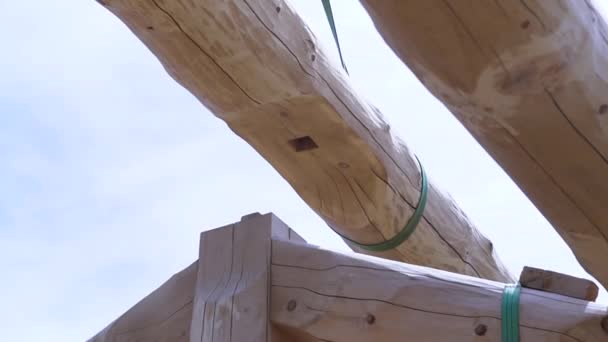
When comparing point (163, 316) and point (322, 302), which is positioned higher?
point (163, 316)

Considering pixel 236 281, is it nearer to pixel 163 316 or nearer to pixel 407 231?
pixel 163 316

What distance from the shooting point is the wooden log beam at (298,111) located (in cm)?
209

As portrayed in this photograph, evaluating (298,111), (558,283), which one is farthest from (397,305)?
(298,111)

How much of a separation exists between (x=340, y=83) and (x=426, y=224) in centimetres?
60

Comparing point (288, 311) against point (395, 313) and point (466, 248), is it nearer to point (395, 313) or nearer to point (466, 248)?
point (395, 313)

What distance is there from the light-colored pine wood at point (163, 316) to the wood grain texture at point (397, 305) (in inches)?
8.3

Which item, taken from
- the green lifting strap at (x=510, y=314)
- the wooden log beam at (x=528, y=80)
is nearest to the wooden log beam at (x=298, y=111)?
the wooden log beam at (x=528, y=80)

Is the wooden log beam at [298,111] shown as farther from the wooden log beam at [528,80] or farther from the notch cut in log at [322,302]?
the wooden log beam at [528,80]

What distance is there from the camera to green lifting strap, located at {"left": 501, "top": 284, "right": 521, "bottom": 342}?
170cm

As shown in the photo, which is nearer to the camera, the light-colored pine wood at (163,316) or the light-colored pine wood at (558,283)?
the light-colored pine wood at (558,283)

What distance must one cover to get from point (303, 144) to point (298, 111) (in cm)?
12

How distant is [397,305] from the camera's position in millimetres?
1832

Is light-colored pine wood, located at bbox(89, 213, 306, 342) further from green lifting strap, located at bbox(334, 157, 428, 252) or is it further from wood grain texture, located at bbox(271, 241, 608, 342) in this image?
green lifting strap, located at bbox(334, 157, 428, 252)

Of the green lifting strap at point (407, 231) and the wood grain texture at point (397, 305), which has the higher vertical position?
the green lifting strap at point (407, 231)
